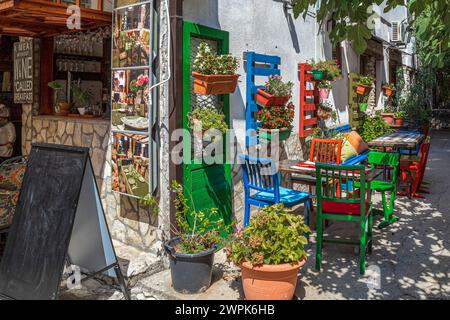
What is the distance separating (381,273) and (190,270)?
2040mm

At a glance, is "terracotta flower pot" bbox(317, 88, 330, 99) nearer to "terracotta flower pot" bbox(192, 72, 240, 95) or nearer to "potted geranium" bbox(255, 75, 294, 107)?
"potted geranium" bbox(255, 75, 294, 107)

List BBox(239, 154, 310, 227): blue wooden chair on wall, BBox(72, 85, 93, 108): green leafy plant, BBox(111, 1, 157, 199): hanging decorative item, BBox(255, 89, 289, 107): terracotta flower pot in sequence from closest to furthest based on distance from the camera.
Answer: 1. BBox(111, 1, 157, 199): hanging decorative item
2. BBox(239, 154, 310, 227): blue wooden chair on wall
3. BBox(255, 89, 289, 107): terracotta flower pot
4. BBox(72, 85, 93, 108): green leafy plant

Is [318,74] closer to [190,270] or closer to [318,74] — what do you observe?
[318,74]

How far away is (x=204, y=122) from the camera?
4.50m

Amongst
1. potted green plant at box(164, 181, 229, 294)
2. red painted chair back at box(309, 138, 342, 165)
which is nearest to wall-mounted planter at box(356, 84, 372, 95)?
red painted chair back at box(309, 138, 342, 165)

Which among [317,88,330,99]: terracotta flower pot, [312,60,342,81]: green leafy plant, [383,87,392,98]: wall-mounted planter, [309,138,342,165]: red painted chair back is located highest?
[383,87,392,98]: wall-mounted planter

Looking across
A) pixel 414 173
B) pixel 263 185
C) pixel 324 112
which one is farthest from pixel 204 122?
pixel 414 173

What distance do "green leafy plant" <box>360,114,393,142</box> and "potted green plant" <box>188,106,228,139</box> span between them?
23.5ft

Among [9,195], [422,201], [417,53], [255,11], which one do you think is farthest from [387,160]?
[417,53]

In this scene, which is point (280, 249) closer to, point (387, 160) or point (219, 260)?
point (219, 260)

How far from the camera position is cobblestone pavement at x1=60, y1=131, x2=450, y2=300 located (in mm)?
4037

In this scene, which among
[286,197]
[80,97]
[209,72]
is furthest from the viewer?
[80,97]

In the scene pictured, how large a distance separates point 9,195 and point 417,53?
17.5 m

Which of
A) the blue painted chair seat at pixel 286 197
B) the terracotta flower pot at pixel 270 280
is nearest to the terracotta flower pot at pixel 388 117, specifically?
the blue painted chair seat at pixel 286 197
